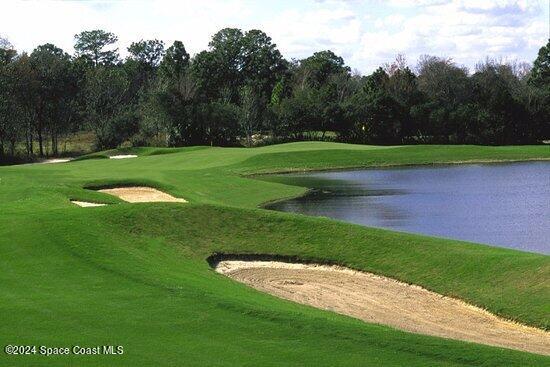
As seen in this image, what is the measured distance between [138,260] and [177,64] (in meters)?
113

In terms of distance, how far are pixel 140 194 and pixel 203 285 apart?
27.2m

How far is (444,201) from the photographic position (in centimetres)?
4991

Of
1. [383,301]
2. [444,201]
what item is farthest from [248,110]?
[383,301]

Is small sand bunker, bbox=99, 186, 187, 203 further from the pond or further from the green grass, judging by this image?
the pond

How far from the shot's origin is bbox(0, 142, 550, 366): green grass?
14.9 m

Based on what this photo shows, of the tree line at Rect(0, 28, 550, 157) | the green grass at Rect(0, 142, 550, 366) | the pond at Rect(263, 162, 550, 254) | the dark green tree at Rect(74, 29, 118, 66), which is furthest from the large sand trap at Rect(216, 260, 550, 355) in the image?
the dark green tree at Rect(74, 29, 118, 66)

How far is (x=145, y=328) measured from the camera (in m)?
16.1

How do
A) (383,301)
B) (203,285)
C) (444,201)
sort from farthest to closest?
1. (444,201)
2. (383,301)
3. (203,285)

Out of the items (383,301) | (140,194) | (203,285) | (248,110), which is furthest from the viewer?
(248,110)

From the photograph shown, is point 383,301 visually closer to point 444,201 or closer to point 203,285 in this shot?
point 203,285

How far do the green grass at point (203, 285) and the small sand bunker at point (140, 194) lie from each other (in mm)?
3614

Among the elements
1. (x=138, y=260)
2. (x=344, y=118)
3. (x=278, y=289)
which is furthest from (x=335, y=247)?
(x=344, y=118)

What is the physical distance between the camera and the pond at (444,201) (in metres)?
37.4

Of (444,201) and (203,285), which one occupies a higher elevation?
(203,285)
